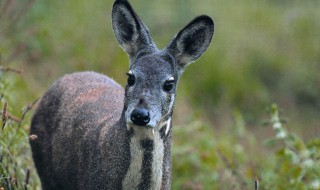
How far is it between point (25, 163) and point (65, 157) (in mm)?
676

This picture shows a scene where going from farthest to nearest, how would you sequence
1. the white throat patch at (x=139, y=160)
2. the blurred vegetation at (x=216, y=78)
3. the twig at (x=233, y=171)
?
the twig at (x=233, y=171), the blurred vegetation at (x=216, y=78), the white throat patch at (x=139, y=160)

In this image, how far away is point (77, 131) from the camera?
731 cm

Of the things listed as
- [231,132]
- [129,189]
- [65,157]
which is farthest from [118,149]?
[231,132]

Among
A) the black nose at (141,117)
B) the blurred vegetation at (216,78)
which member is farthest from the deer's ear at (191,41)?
the blurred vegetation at (216,78)

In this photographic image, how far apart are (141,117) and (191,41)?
1008mm

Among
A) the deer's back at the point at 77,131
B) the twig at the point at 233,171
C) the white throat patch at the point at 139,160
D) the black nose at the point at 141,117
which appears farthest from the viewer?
the twig at the point at 233,171

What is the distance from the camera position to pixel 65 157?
7.38 m

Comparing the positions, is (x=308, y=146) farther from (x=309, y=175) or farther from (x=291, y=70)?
(x=291, y=70)

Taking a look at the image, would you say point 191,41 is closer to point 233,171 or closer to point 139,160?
point 139,160

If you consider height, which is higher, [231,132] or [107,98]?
[231,132]

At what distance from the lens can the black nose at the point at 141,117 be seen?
627cm

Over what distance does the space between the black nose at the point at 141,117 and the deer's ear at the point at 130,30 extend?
0.76 m

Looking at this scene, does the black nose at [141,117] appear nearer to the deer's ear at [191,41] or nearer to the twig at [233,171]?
the deer's ear at [191,41]

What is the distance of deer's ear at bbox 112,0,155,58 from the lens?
6938mm
